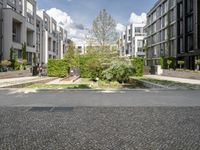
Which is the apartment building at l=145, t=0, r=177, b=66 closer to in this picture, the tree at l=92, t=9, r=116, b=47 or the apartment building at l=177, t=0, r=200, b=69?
the apartment building at l=177, t=0, r=200, b=69

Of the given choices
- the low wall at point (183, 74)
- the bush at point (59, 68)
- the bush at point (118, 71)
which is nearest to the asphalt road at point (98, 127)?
the bush at point (118, 71)

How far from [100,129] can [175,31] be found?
50469 mm

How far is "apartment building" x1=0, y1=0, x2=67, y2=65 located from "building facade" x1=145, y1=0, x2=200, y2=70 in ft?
96.9

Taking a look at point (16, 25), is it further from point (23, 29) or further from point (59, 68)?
point (59, 68)

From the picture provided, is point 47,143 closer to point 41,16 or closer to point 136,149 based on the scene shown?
point 136,149

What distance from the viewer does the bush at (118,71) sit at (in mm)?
20609

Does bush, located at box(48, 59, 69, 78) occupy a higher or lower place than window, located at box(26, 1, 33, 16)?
lower

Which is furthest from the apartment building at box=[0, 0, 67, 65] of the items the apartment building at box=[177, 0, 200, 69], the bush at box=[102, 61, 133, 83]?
the apartment building at box=[177, 0, 200, 69]

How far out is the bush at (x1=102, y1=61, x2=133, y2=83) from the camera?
20609 mm

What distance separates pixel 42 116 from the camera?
792cm

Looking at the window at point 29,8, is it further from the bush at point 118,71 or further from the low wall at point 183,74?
the bush at point 118,71

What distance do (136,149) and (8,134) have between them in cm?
288

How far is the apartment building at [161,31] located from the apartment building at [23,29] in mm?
29732

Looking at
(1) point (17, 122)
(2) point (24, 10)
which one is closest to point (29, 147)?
(1) point (17, 122)
